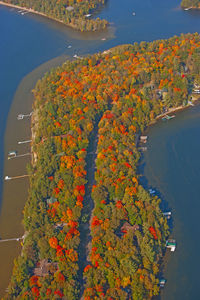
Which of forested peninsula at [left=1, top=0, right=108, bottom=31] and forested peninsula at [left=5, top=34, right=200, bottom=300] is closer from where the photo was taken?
forested peninsula at [left=5, top=34, right=200, bottom=300]

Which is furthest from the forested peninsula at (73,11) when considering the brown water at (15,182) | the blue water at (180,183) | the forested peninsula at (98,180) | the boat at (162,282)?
the boat at (162,282)

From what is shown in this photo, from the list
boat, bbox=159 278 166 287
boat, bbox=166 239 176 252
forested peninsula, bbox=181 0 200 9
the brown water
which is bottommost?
boat, bbox=159 278 166 287

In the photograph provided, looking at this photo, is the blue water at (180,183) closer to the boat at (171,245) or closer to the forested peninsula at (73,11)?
the boat at (171,245)

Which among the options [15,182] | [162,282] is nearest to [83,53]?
[15,182]

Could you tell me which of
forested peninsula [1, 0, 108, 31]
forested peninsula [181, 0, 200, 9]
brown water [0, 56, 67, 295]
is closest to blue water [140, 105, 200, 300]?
brown water [0, 56, 67, 295]

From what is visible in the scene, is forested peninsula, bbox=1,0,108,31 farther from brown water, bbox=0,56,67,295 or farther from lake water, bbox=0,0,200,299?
brown water, bbox=0,56,67,295

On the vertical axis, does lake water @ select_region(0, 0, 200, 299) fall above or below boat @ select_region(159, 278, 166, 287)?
above

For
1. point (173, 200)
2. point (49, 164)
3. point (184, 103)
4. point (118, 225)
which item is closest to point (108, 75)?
point (184, 103)
